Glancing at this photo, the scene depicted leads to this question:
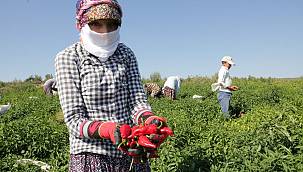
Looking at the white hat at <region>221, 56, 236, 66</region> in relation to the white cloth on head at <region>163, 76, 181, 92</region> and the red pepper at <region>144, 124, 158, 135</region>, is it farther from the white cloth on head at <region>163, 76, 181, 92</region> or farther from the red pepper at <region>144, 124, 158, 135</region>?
the red pepper at <region>144, 124, 158, 135</region>

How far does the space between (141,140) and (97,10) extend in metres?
0.69

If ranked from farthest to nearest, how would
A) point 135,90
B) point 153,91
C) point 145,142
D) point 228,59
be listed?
point 153,91
point 228,59
point 135,90
point 145,142

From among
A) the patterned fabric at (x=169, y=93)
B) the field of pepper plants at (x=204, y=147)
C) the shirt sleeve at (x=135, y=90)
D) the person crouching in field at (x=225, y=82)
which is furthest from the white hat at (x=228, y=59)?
the shirt sleeve at (x=135, y=90)

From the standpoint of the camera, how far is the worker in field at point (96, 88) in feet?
6.93

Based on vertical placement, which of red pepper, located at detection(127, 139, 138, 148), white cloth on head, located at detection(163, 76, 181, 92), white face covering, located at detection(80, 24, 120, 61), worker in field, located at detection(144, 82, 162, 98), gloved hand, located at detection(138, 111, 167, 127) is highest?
white face covering, located at detection(80, 24, 120, 61)

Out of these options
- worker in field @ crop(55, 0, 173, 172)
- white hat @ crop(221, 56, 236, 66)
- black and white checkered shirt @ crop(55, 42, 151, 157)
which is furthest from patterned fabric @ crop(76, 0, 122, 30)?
white hat @ crop(221, 56, 236, 66)

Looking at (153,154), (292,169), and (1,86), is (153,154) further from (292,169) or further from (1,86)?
(1,86)

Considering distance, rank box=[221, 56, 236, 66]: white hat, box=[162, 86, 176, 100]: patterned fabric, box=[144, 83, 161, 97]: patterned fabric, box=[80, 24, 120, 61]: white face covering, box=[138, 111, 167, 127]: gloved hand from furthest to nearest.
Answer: box=[144, 83, 161, 97]: patterned fabric
box=[162, 86, 176, 100]: patterned fabric
box=[221, 56, 236, 66]: white hat
box=[80, 24, 120, 61]: white face covering
box=[138, 111, 167, 127]: gloved hand

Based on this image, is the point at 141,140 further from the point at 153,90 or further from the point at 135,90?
the point at 153,90

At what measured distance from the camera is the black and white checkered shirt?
212 cm

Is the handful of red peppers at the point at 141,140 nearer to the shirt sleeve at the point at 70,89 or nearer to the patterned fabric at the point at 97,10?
the shirt sleeve at the point at 70,89

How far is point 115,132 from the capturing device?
1904 mm

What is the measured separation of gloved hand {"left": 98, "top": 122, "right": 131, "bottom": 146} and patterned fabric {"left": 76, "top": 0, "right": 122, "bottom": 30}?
534 millimetres

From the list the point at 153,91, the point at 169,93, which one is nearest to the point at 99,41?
the point at 169,93
